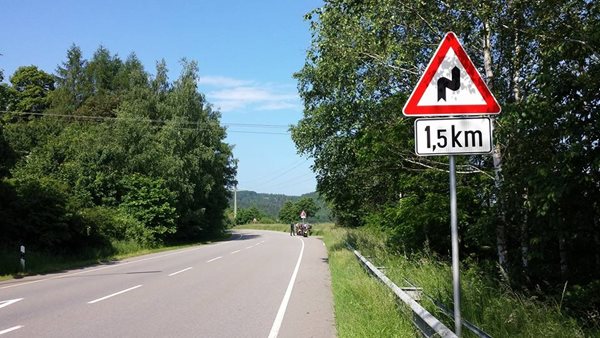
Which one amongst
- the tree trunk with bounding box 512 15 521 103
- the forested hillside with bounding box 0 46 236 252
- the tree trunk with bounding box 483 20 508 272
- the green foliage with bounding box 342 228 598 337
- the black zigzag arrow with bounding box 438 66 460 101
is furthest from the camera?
the forested hillside with bounding box 0 46 236 252

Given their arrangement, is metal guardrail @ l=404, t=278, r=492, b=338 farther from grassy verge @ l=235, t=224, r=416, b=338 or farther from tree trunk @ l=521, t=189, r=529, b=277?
tree trunk @ l=521, t=189, r=529, b=277

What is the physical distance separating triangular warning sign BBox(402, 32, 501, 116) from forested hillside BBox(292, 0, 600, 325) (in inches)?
93.2

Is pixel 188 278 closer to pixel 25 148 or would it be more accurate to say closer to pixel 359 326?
pixel 359 326

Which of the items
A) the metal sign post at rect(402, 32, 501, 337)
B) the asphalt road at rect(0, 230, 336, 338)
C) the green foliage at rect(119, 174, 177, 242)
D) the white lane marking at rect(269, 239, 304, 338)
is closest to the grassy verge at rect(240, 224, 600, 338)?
the asphalt road at rect(0, 230, 336, 338)

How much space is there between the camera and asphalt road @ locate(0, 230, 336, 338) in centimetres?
847

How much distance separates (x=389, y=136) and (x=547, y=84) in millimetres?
5931

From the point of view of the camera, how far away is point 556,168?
23.0 ft

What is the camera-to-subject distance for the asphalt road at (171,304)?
8.47 meters

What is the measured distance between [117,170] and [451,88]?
37.7 metres

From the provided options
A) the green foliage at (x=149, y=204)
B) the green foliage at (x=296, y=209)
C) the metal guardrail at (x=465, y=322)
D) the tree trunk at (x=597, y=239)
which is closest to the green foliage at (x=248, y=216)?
the green foliage at (x=296, y=209)

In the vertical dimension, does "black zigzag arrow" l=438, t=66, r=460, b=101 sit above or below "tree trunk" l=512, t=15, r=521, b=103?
below

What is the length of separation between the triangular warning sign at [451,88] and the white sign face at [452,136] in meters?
0.13

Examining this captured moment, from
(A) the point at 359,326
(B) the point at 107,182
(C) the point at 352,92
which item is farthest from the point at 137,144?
(A) the point at 359,326

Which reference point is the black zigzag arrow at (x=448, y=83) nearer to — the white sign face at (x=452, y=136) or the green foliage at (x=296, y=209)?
the white sign face at (x=452, y=136)
